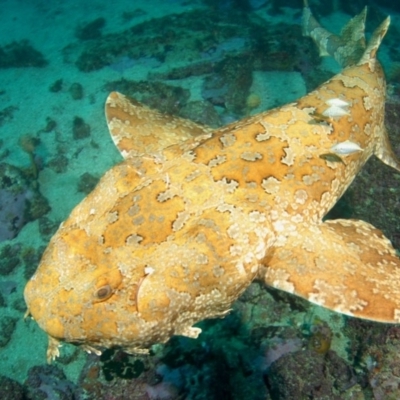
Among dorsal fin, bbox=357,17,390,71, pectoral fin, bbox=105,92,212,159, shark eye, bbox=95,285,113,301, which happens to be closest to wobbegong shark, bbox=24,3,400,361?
shark eye, bbox=95,285,113,301

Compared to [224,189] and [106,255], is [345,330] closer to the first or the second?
[224,189]

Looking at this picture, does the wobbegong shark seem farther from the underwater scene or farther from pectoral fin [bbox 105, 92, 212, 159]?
pectoral fin [bbox 105, 92, 212, 159]

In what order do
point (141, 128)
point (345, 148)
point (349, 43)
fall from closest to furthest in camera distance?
point (345, 148)
point (141, 128)
point (349, 43)

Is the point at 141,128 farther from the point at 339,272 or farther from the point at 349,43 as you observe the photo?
the point at 349,43

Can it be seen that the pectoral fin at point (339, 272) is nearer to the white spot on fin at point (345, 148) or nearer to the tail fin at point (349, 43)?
the white spot on fin at point (345, 148)

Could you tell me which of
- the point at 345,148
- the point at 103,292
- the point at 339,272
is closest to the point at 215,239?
the point at 103,292

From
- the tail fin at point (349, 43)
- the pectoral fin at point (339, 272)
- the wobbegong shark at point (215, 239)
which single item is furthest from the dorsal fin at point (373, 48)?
the pectoral fin at point (339, 272)
